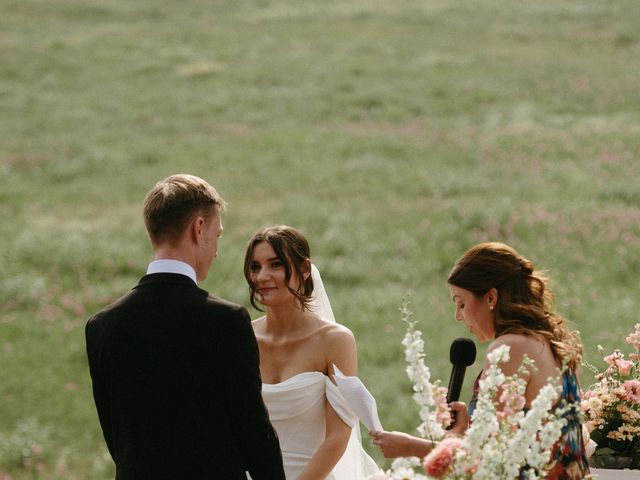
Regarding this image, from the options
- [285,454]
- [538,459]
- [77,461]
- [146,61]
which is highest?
[146,61]

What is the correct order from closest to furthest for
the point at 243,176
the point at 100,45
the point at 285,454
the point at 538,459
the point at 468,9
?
the point at 538,459
the point at 285,454
the point at 243,176
the point at 100,45
the point at 468,9

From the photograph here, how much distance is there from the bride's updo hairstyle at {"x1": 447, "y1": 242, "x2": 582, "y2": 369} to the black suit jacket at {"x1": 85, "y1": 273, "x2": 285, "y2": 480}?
962 millimetres

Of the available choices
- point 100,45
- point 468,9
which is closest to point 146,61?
point 100,45

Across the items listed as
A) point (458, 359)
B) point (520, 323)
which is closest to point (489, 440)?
point (458, 359)

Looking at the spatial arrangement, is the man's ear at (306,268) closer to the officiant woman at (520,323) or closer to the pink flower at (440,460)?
the officiant woman at (520,323)

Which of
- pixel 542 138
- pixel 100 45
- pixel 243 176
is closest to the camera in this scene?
pixel 243 176

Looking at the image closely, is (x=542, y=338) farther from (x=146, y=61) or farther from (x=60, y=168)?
(x=146, y=61)

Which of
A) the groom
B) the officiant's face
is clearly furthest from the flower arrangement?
the groom

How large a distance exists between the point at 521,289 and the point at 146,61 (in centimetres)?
3346

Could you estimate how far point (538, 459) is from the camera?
283cm

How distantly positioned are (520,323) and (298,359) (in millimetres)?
1097

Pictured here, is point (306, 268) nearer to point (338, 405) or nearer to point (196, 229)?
point (338, 405)

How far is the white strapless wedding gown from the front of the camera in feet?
14.7

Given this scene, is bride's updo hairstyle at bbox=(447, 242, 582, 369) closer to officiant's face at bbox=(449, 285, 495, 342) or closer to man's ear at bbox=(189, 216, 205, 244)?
officiant's face at bbox=(449, 285, 495, 342)
